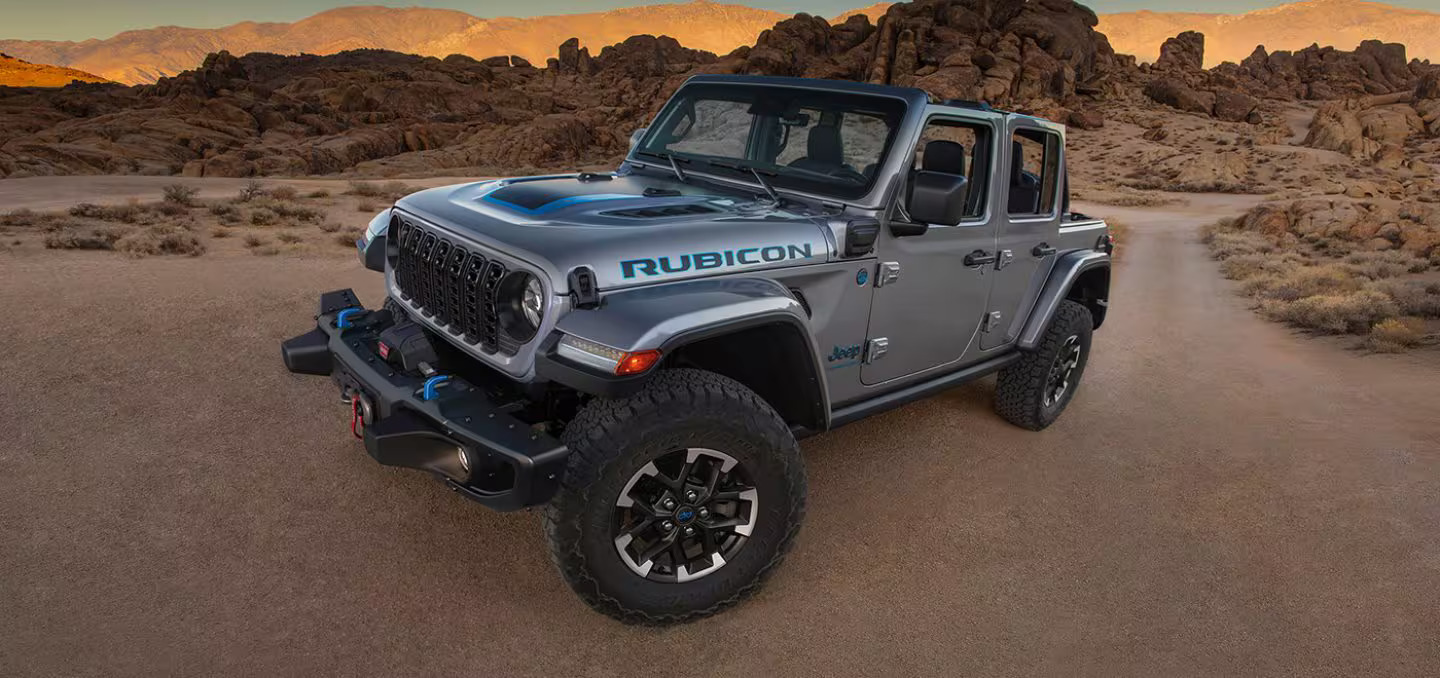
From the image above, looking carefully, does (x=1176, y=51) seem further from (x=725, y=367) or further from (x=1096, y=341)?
(x=725, y=367)

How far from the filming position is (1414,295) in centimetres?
928

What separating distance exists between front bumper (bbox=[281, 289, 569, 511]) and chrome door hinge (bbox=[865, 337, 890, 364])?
159 cm

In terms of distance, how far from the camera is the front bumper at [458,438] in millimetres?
2727

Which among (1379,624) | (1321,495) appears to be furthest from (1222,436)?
(1379,624)

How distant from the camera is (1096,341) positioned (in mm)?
7695

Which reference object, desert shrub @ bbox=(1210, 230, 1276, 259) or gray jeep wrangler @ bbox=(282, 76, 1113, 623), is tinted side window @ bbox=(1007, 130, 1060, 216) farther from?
desert shrub @ bbox=(1210, 230, 1276, 259)

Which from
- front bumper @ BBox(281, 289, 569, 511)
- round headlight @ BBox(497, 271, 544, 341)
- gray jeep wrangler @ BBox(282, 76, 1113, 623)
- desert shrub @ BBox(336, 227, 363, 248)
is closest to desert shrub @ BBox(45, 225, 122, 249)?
desert shrub @ BBox(336, 227, 363, 248)

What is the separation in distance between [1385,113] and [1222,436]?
5148 cm

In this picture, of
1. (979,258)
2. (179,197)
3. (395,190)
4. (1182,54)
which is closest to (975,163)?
(979,258)

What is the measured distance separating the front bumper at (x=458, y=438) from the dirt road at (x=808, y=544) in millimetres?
666

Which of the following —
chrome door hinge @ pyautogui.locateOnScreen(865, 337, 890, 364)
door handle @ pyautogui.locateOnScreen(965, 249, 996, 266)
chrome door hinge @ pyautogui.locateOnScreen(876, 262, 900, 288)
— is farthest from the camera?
door handle @ pyautogui.locateOnScreen(965, 249, 996, 266)

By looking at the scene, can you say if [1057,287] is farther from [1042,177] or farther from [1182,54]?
[1182,54]

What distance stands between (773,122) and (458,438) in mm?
2286

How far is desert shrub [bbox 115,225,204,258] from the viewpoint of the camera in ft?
29.9
